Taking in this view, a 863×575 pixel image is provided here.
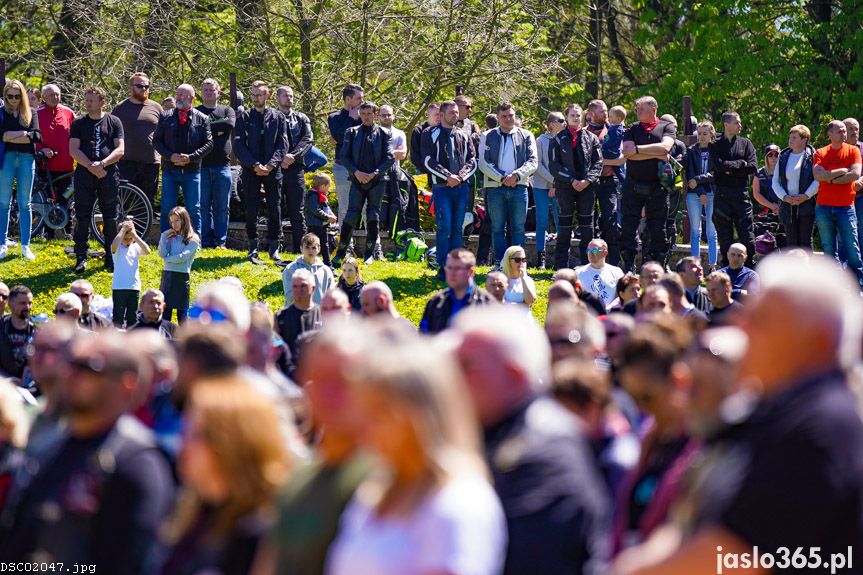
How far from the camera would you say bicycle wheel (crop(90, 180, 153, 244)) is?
1592 cm

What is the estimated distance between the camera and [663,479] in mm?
4484

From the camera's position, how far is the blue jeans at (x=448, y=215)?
1503cm

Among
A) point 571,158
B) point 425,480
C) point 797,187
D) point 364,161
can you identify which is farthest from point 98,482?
point 797,187

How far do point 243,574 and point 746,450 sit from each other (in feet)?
5.46

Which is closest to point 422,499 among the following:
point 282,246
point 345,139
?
point 345,139

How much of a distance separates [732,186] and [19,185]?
8.79 metres

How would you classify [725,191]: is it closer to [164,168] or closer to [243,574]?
[164,168]

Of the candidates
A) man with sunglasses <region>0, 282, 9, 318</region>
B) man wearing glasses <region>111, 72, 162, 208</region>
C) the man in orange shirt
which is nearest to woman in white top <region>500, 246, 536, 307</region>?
man with sunglasses <region>0, 282, 9, 318</region>

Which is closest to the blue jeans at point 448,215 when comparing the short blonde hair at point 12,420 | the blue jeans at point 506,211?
the blue jeans at point 506,211

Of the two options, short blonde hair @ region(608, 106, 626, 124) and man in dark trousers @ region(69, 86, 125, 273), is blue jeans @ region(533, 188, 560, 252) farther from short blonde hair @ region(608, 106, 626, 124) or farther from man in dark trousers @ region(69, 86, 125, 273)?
man in dark trousers @ region(69, 86, 125, 273)

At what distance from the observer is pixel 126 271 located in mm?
13273

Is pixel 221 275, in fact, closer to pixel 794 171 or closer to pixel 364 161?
pixel 364 161

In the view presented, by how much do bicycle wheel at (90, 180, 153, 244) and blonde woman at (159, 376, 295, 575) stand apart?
1234 centimetres

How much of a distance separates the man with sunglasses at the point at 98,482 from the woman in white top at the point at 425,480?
3.73 feet
